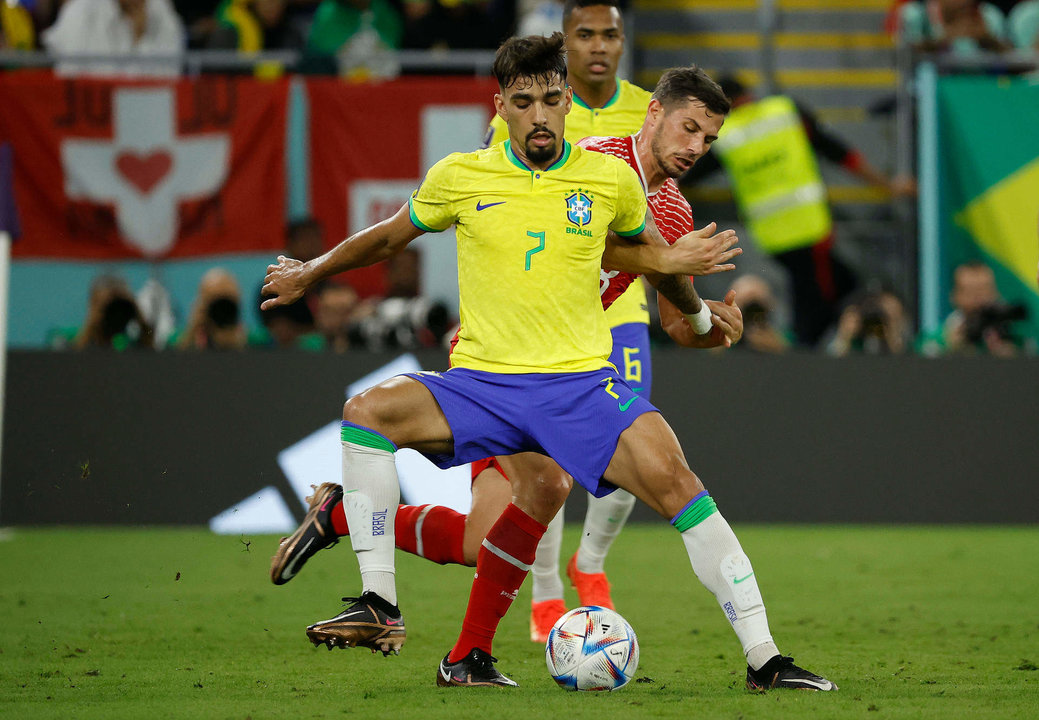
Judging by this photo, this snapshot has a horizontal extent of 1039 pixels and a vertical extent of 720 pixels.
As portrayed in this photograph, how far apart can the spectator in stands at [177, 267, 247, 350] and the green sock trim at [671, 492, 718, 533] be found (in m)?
6.65

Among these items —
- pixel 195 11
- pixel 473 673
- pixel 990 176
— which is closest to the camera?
pixel 473 673

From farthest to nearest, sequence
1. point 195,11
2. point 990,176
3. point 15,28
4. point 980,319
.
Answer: point 195,11, point 15,28, point 990,176, point 980,319

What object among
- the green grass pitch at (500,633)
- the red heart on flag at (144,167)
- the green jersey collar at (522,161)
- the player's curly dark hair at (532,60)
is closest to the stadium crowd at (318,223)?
the red heart on flag at (144,167)

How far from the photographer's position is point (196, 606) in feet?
23.3

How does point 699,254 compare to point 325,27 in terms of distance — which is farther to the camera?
point 325,27

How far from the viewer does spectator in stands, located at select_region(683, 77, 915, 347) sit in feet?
40.6

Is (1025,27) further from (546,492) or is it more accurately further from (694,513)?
(694,513)

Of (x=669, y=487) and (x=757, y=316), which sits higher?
(x=669, y=487)

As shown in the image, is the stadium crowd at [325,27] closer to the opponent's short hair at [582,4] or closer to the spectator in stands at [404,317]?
the spectator in stands at [404,317]

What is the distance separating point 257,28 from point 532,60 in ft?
30.2

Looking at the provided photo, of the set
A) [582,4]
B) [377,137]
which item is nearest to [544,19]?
[377,137]

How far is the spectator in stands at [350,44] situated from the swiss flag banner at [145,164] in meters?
0.80

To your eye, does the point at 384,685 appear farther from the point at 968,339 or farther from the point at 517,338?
the point at 968,339

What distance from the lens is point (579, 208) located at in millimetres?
4758
